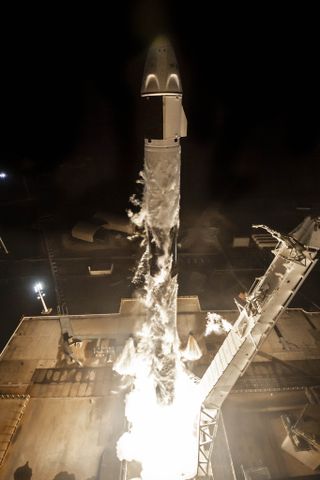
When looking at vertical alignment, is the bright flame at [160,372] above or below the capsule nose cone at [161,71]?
below

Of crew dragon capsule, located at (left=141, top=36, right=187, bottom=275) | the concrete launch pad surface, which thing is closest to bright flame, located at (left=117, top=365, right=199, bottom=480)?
the concrete launch pad surface

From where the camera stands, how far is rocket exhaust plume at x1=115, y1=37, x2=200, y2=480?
850 centimetres

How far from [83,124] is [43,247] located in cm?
3207

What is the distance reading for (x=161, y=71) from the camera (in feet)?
26.8

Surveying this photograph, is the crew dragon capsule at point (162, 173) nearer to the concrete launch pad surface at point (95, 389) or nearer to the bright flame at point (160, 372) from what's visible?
the bright flame at point (160, 372)

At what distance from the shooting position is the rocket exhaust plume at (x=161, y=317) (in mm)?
8500

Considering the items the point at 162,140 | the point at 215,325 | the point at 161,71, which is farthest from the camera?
the point at 215,325

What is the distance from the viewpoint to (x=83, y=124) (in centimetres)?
5788

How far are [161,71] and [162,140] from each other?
1943 mm

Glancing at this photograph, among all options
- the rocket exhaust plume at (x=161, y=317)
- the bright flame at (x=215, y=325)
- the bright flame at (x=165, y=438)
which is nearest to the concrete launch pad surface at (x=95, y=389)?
the bright flame at (x=215, y=325)

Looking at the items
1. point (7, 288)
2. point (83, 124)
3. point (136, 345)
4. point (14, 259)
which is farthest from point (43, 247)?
point (83, 124)

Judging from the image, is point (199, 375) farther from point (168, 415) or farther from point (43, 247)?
point (43, 247)

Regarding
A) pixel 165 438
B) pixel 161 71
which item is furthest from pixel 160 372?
pixel 161 71

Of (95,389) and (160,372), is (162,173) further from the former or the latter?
(95,389)
